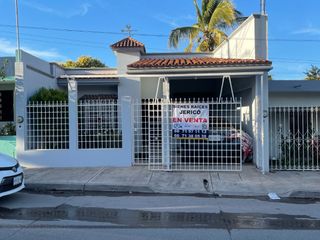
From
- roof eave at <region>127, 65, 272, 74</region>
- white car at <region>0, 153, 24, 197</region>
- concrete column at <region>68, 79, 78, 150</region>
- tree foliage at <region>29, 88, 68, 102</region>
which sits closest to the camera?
white car at <region>0, 153, 24, 197</region>

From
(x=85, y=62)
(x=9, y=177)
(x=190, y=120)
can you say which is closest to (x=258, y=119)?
(x=190, y=120)

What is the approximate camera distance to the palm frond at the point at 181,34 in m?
22.8

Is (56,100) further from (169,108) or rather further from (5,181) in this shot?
(5,181)

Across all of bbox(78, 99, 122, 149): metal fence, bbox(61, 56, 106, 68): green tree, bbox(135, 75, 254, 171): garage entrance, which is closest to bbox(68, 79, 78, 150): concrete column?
bbox(78, 99, 122, 149): metal fence

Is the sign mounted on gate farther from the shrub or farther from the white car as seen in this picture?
the shrub

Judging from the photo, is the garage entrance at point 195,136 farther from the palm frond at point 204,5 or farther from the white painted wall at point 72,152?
the palm frond at point 204,5

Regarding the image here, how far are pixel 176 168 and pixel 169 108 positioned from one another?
1.80 m

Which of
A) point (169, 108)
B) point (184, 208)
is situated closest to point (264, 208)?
point (184, 208)

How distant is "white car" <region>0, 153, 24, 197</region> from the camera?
24.8 ft

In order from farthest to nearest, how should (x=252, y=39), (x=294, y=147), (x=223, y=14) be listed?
(x=223, y=14)
(x=294, y=147)
(x=252, y=39)

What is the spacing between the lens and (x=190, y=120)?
11227 millimetres

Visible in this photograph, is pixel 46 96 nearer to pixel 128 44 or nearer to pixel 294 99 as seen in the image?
pixel 128 44

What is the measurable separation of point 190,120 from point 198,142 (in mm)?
725

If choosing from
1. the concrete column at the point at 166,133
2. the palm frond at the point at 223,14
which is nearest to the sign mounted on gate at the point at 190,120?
the concrete column at the point at 166,133
